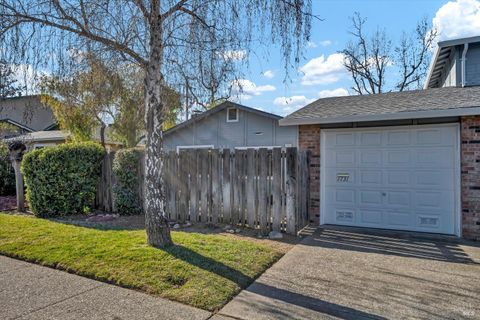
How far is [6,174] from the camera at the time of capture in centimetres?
1252

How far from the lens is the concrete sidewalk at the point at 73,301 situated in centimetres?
339

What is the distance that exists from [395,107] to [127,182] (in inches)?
260

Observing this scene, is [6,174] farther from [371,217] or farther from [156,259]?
[371,217]

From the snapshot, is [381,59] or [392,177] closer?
[392,177]

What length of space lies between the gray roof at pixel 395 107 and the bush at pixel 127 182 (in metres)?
3.89

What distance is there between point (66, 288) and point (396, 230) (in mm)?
6256

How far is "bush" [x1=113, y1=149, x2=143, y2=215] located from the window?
168 inches

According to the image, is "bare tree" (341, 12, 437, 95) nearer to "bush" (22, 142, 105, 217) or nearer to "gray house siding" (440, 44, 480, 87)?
"gray house siding" (440, 44, 480, 87)

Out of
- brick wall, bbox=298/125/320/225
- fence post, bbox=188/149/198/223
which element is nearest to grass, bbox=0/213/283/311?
fence post, bbox=188/149/198/223

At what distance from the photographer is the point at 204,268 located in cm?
450

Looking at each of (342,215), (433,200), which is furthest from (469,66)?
(342,215)

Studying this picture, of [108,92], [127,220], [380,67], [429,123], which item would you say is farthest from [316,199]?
[380,67]

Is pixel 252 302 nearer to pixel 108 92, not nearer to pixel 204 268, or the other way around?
pixel 204 268

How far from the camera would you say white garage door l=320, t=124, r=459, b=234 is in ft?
22.6
